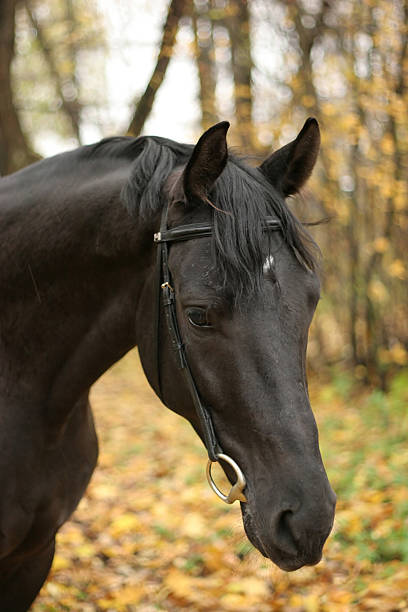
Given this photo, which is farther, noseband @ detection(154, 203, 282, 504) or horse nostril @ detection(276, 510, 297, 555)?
noseband @ detection(154, 203, 282, 504)

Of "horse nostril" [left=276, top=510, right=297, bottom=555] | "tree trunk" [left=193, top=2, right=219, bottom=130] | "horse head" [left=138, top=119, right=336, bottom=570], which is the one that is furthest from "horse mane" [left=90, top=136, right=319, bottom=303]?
"tree trunk" [left=193, top=2, right=219, bottom=130]

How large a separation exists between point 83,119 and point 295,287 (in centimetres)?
1170

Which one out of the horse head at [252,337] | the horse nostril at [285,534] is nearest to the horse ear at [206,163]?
the horse head at [252,337]

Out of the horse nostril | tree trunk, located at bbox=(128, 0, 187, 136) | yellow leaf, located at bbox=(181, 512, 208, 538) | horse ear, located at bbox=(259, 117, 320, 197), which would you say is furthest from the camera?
tree trunk, located at bbox=(128, 0, 187, 136)

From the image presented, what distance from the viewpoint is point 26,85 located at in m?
13.0

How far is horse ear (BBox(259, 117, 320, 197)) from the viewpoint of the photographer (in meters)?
2.09

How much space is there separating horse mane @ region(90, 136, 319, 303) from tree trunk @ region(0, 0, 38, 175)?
17.5 feet

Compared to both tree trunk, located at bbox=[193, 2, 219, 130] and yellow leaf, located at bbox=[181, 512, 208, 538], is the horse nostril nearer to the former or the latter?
yellow leaf, located at bbox=[181, 512, 208, 538]

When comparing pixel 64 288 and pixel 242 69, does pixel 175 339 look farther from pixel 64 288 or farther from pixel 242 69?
pixel 242 69

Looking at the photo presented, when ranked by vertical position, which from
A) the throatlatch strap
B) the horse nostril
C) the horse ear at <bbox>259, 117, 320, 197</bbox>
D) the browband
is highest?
the horse ear at <bbox>259, 117, 320, 197</bbox>

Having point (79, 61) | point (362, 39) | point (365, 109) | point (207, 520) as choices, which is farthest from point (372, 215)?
point (79, 61)

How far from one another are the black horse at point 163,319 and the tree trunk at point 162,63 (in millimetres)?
4135

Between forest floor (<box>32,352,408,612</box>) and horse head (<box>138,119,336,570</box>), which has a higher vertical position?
horse head (<box>138,119,336,570</box>)

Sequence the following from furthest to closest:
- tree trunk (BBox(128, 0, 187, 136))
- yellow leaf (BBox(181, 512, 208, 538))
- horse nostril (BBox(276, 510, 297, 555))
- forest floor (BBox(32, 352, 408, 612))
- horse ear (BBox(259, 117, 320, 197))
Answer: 1. tree trunk (BBox(128, 0, 187, 136))
2. yellow leaf (BBox(181, 512, 208, 538))
3. forest floor (BBox(32, 352, 408, 612))
4. horse ear (BBox(259, 117, 320, 197))
5. horse nostril (BBox(276, 510, 297, 555))
